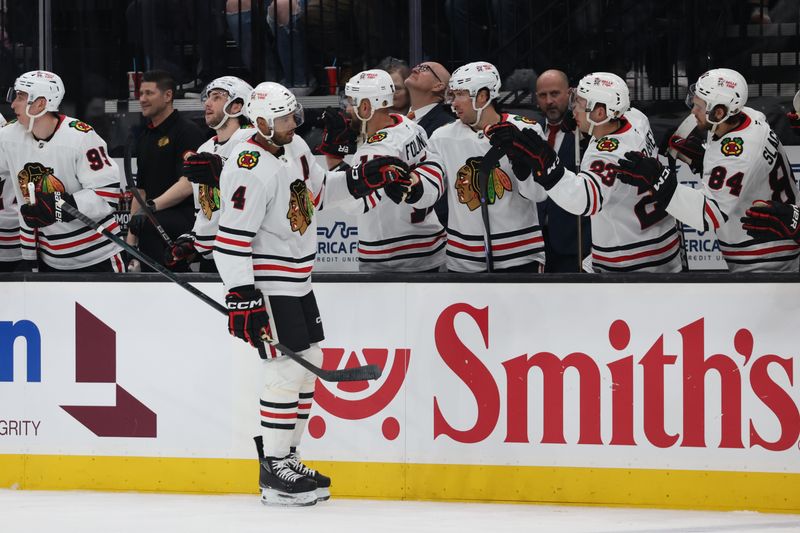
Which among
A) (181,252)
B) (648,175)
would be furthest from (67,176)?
(648,175)

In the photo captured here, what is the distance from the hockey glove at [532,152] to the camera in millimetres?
4676

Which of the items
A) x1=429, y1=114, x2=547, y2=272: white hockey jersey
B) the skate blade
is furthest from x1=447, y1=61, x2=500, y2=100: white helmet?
the skate blade

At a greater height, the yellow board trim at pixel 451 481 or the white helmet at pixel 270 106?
the white helmet at pixel 270 106

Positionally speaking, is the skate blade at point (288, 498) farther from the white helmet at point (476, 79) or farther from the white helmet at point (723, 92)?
the white helmet at point (723, 92)

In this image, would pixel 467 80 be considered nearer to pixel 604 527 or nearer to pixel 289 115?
pixel 289 115

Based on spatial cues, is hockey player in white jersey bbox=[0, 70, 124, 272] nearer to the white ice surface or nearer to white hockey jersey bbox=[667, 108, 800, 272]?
the white ice surface

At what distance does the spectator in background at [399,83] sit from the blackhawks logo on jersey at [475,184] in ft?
2.44

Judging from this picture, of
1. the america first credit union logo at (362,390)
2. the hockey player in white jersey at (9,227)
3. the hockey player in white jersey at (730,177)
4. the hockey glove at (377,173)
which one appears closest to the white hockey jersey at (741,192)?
the hockey player in white jersey at (730,177)

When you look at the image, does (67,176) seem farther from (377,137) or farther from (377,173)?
(377,173)

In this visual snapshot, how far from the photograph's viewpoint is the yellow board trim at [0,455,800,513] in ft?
14.9

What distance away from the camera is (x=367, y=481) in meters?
4.79

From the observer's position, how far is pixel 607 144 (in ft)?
16.0

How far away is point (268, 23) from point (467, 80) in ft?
5.14

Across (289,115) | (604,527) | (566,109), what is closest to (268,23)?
(566,109)
